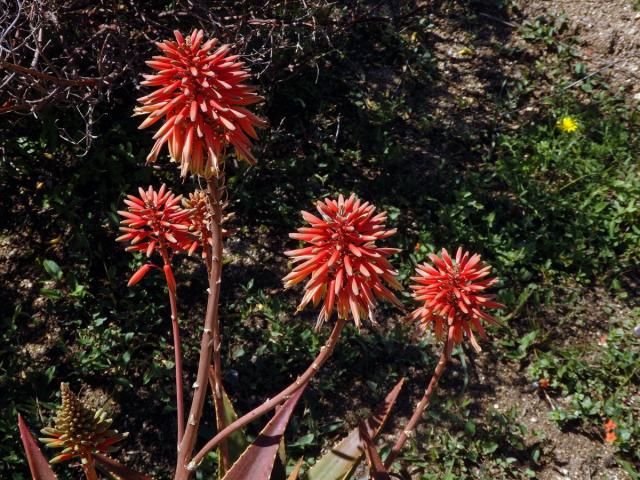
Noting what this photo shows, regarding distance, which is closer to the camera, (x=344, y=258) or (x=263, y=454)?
(x=344, y=258)

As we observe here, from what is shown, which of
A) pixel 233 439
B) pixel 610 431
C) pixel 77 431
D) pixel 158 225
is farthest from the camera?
pixel 610 431

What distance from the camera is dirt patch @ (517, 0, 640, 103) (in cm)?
483

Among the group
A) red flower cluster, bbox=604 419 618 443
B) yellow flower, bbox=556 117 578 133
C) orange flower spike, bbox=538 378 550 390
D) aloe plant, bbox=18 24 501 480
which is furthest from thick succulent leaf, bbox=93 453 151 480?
yellow flower, bbox=556 117 578 133

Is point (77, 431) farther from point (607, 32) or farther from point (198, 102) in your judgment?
point (607, 32)

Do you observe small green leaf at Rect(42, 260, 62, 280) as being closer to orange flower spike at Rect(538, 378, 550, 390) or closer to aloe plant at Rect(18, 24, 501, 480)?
aloe plant at Rect(18, 24, 501, 480)

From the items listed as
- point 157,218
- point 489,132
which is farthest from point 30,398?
point 489,132

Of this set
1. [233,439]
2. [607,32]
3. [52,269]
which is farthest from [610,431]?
[607,32]

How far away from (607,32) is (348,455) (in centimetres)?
450

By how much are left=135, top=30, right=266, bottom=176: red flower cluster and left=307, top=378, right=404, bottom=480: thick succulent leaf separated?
1.07m

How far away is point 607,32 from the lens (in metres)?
5.07

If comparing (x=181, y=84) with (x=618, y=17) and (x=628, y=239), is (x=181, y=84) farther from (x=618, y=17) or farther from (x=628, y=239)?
(x=618, y=17)

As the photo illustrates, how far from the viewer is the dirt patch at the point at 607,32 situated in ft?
15.9

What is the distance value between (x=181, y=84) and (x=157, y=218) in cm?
55

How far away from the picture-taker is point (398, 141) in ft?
14.3
